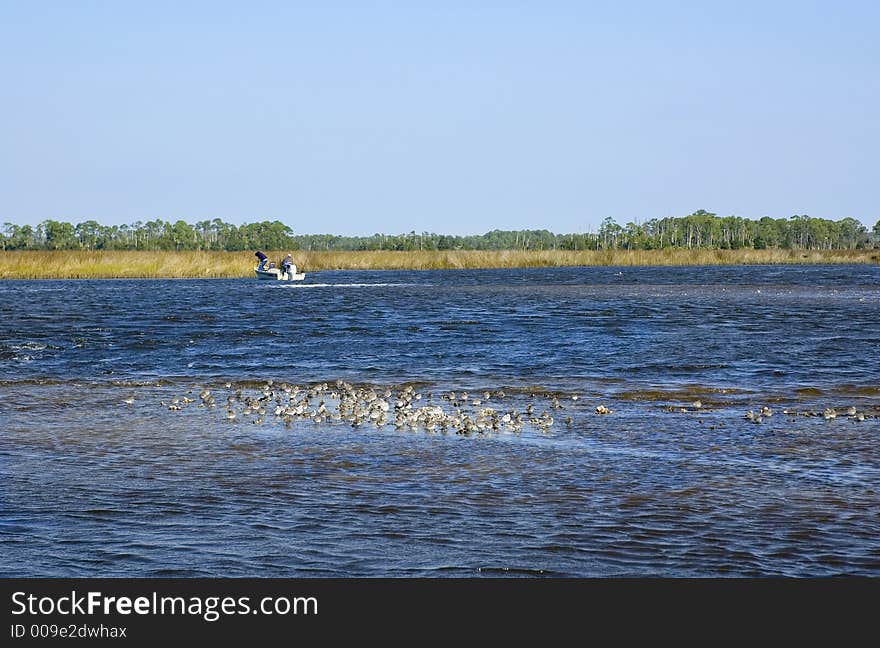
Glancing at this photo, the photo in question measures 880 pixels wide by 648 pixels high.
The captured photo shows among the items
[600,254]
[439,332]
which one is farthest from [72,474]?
[600,254]

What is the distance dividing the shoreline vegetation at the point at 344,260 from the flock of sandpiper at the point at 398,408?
7607cm

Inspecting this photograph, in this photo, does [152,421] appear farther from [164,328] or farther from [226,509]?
[164,328]

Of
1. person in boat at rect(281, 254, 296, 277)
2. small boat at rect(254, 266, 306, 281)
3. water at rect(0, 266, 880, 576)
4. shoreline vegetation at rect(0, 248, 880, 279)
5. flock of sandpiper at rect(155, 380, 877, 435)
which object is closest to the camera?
water at rect(0, 266, 880, 576)

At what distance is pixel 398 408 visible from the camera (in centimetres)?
1766

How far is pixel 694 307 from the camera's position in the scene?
53312 millimetres

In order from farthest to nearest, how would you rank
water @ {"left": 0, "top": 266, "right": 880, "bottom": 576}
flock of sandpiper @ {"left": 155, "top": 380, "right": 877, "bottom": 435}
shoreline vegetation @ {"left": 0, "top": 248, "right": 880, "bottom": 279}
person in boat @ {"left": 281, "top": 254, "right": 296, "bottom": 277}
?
1. shoreline vegetation @ {"left": 0, "top": 248, "right": 880, "bottom": 279}
2. person in boat @ {"left": 281, "top": 254, "right": 296, "bottom": 277}
3. flock of sandpiper @ {"left": 155, "top": 380, "right": 877, "bottom": 435}
4. water @ {"left": 0, "top": 266, "right": 880, "bottom": 576}

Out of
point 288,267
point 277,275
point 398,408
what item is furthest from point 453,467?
point 277,275

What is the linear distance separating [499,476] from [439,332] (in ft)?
82.0

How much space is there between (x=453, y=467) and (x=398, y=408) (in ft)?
14.3

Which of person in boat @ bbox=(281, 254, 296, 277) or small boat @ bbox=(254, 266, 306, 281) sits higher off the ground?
person in boat @ bbox=(281, 254, 296, 277)

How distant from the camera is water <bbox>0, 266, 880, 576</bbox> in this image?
30.9ft

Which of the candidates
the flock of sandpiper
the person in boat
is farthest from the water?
the person in boat

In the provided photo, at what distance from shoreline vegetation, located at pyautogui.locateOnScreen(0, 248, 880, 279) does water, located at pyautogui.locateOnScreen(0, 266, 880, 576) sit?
66.6m

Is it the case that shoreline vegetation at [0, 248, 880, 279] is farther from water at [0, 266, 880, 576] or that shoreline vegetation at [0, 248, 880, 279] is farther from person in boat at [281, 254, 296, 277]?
water at [0, 266, 880, 576]
